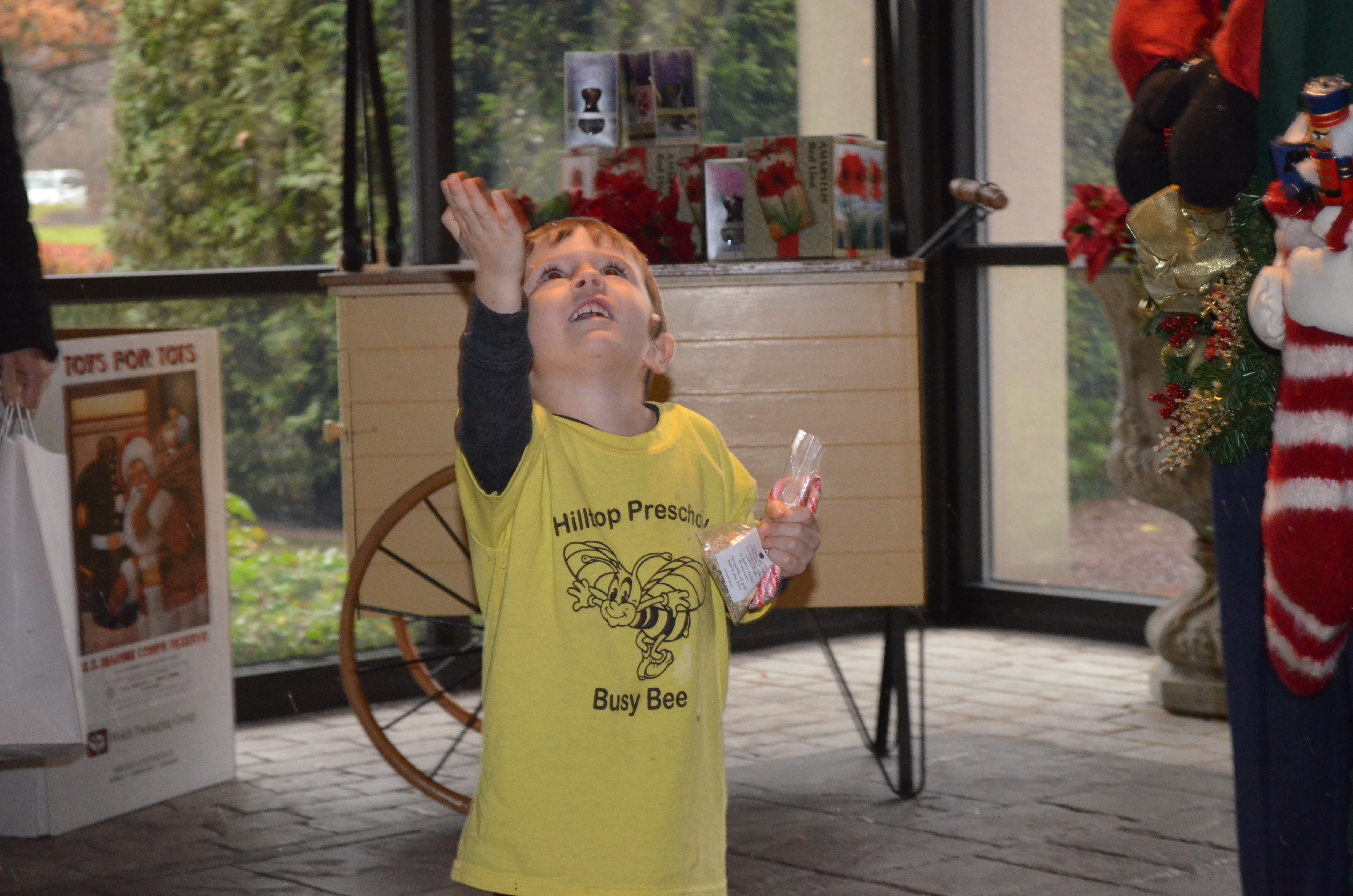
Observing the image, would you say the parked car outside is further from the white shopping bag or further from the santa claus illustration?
the white shopping bag

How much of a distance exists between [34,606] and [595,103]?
1807 millimetres

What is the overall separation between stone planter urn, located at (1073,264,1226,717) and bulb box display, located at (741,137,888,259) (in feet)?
3.83

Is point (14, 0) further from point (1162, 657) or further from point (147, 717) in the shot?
point (1162, 657)

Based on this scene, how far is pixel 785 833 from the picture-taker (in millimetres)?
3611

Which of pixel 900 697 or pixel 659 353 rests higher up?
pixel 659 353

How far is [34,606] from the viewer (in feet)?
9.23

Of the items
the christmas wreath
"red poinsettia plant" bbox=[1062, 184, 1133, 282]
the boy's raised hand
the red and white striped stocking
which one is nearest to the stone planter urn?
"red poinsettia plant" bbox=[1062, 184, 1133, 282]

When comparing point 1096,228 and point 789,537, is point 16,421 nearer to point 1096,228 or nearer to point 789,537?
point 789,537

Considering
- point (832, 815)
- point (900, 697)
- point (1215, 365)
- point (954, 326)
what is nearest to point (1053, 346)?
point (954, 326)

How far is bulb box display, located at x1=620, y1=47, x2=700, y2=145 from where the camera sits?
12.8 feet

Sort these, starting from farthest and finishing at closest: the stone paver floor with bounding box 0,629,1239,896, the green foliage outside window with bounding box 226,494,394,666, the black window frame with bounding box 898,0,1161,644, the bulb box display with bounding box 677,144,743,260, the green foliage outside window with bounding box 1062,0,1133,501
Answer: the black window frame with bounding box 898,0,1161,644 → the green foliage outside window with bounding box 1062,0,1133,501 → the green foliage outside window with bounding box 226,494,394,666 → the bulb box display with bounding box 677,144,743,260 → the stone paver floor with bounding box 0,629,1239,896

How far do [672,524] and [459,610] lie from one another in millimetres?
1675

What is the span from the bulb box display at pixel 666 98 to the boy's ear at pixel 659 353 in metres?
1.82

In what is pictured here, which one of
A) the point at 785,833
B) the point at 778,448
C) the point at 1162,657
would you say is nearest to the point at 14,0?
the point at 778,448
